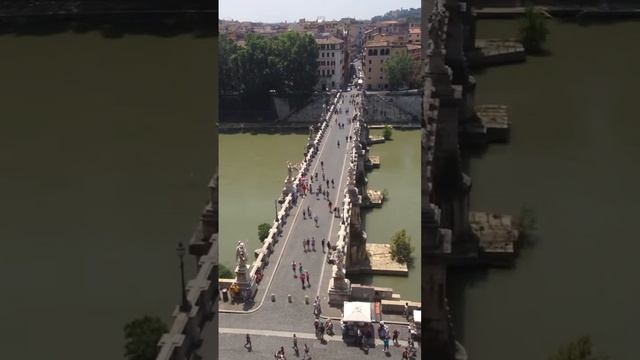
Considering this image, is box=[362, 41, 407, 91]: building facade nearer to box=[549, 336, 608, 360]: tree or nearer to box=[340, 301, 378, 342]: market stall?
box=[340, 301, 378, 342]: market stall

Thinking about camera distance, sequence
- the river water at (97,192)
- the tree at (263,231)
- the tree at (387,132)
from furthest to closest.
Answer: the river water at (97,192) < the tree at (263,231) < the tree at (387,132)

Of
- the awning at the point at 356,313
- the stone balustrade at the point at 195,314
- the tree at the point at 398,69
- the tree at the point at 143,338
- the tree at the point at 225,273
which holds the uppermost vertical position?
the tree at the point at 398,69

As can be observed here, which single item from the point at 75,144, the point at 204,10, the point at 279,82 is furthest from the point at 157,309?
the point at 204,10

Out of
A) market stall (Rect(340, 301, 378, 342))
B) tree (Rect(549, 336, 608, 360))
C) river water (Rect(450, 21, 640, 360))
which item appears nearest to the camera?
market stall (Rect(340, 301, 378, 342))

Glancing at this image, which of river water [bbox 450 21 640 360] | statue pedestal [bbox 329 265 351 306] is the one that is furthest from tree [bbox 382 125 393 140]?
river water [bbox 450 21 640 360]

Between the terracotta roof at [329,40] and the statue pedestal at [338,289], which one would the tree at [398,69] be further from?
the statue pedestal at [338,289]

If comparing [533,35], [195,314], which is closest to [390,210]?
[195,314]

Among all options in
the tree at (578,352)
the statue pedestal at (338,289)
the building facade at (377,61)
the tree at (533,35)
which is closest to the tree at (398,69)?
the building facade at (377,61)
